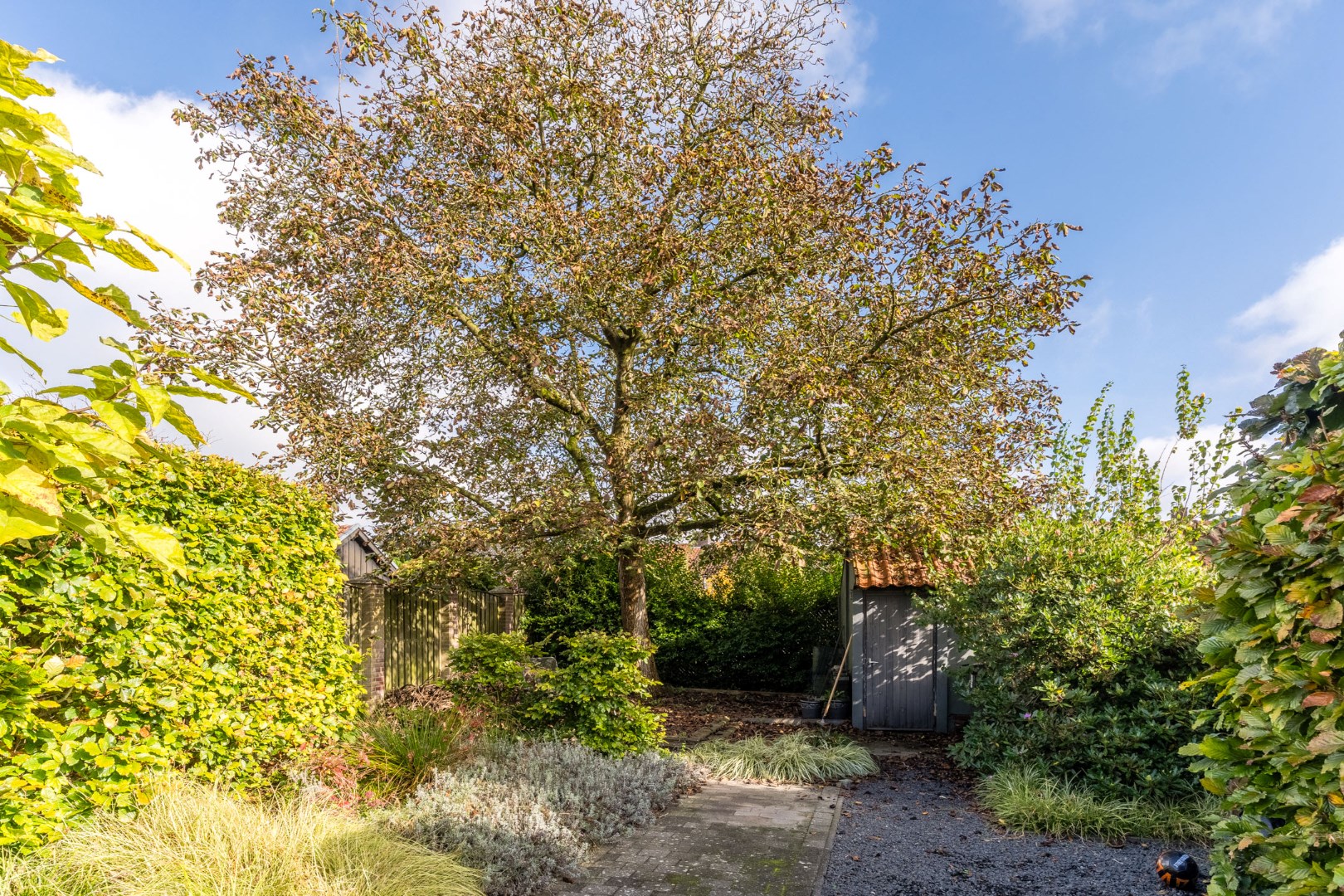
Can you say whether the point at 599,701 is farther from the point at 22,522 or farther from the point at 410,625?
the point at 22,522

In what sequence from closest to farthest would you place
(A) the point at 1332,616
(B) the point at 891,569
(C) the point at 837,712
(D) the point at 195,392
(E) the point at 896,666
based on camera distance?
(D) the point at 195,392
(A) the point at 1332,616
(E) the point at 896,666
(B) the point at 891,569
(C) the point at 837,712

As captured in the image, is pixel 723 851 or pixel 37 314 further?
pixel 723 851

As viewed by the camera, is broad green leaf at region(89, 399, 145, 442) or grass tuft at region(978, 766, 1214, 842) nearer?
broad green leaf at region(89, 399, 145, 442)

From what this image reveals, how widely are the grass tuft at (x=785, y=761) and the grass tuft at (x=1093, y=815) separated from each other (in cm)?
180

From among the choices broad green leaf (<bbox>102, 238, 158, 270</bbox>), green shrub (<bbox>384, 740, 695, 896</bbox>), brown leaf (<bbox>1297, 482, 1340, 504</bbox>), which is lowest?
green shrub (<bbox>384, 740, 695, 896</bbox>)

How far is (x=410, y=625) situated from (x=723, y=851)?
7.55m

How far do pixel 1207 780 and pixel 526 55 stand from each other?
978 centimetres

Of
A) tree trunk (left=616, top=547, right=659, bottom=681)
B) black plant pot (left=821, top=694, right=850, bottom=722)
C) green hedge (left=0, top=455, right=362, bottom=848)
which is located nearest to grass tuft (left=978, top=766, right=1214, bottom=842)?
black plant pot (left=821, top=694, right=850, bottom=722)

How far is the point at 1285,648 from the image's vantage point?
280 centimetres

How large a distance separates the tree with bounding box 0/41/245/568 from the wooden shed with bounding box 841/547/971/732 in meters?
9.76

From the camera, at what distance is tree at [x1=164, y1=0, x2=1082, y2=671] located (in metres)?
8.80

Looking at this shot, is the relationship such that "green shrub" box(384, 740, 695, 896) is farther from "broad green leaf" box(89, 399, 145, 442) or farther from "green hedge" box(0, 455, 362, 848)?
"broad green leaf" box(89, 399, 145, 442)

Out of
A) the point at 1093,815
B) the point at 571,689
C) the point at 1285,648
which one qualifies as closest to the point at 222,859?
the point at 571,689

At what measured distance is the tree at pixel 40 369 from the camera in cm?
147
